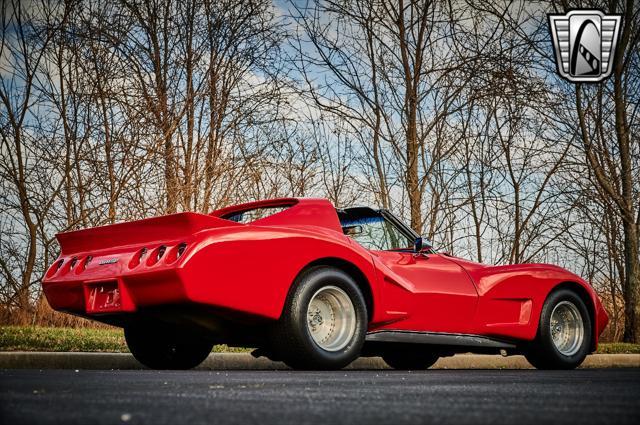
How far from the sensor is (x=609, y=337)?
15.1m

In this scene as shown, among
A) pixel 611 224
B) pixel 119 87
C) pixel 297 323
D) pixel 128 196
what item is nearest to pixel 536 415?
pixel 297 323

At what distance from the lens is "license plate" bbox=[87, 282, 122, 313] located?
5832 mm

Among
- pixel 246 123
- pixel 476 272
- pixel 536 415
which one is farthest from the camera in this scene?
pixel 246 123

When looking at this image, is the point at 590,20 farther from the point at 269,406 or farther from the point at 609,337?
the point at 269,406

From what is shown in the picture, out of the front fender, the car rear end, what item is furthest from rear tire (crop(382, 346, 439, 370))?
the car rear end

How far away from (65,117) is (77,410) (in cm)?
951

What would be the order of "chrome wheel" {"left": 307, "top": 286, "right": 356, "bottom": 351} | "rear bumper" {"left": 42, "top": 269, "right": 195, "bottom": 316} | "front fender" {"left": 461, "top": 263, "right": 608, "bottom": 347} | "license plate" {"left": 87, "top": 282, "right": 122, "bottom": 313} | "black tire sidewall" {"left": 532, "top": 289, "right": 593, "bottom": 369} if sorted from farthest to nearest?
"black tire sidewall" {"left": 532, "top": 289, "right": 593, "bottom": 369}, "front fender" {"left": 461, "top": 263, "right": 608, "bottom": 347}, "chrome wheel" {"left": 307, "top": 286, "right": 356, "bottom": 351}, "license plate" {"left": 87, "top": 282, "right": 122, "bottom": 313}, "rear bumper" {"left": 42, "top": 269, "right": 195, "bottom": 316}

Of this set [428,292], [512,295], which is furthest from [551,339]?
[428,292]

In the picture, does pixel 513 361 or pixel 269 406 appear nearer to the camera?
pixel 269 406

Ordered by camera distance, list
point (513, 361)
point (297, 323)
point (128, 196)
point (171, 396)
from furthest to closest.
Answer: point (128, 196) < point (513, 361) < point (297, 323) < point (171, 396)

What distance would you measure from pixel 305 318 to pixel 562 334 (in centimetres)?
336

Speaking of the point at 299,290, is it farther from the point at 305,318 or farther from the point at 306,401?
the point at 306,401

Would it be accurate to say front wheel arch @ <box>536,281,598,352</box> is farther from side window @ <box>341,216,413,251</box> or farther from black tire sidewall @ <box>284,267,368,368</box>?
black tire sidewall @ <box>284,267,368,368</box>

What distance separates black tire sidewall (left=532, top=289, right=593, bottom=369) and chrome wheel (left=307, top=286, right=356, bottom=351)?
7.70ft
